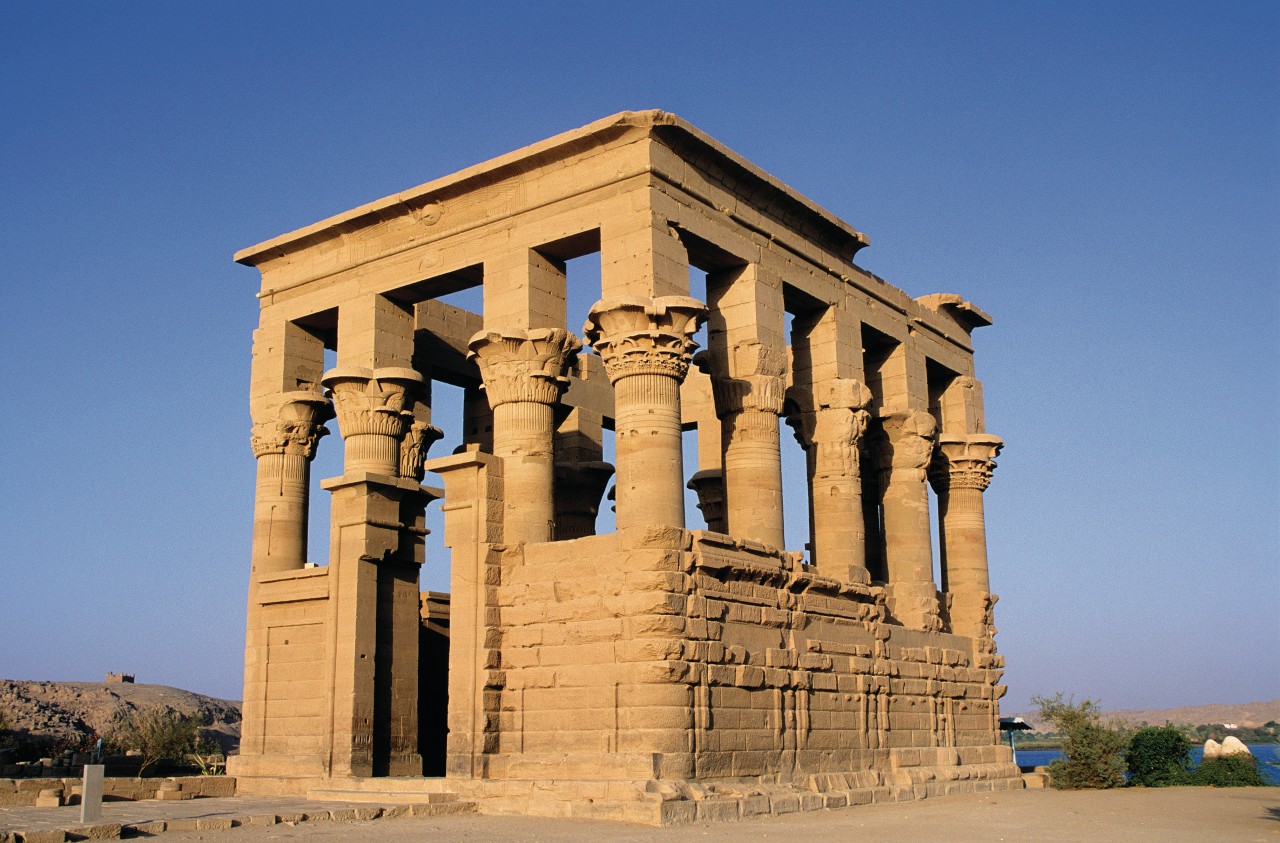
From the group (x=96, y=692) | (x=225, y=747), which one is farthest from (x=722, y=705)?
(x=96, y=692)

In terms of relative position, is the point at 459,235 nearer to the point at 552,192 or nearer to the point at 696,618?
the point at 552,192

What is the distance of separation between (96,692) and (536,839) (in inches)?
2254

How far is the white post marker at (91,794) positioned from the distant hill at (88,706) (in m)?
27.4

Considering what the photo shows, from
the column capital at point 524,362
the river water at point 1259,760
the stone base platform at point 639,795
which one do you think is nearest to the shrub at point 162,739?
the stone base platform at point 639,795

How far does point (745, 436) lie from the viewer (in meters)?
20.5

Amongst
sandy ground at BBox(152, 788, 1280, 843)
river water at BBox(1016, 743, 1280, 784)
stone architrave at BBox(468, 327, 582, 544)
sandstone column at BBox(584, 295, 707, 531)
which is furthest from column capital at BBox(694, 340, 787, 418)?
river water at BBox(1016, 743, 1280, 784)

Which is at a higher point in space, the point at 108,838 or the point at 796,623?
the point at 796,623

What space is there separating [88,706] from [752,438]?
4874 cm

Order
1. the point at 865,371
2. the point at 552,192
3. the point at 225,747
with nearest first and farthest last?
the point at 552,192
the point at 865,371
the point at 225,747

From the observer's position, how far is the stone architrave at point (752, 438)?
2030cm

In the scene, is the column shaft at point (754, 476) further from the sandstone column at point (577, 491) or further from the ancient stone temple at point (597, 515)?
the sandstone column at point (577, 491)

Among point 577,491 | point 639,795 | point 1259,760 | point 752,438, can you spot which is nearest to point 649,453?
point 752,438

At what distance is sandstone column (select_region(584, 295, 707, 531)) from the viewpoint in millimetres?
18078

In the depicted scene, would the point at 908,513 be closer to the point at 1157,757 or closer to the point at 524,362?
the point at 1157,757
